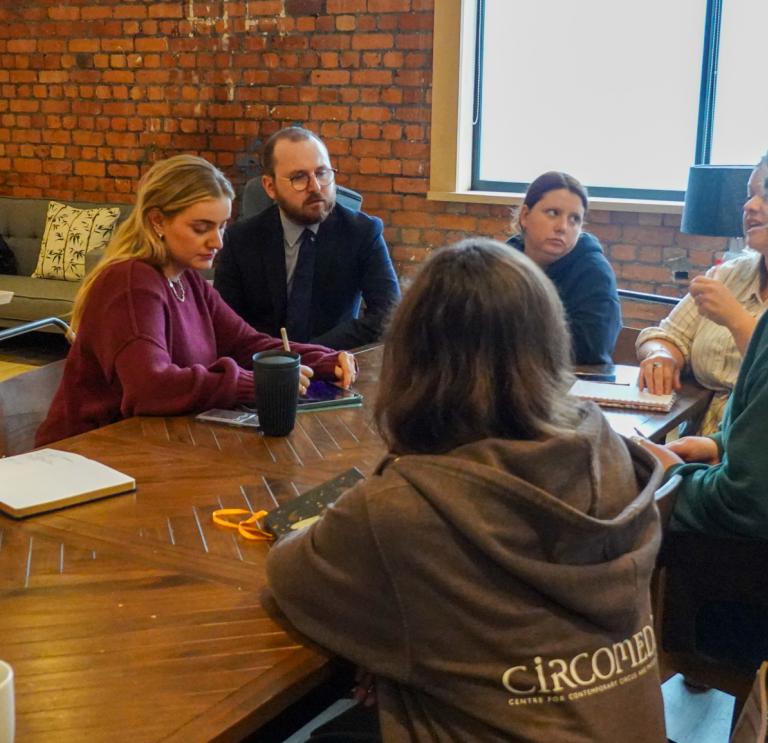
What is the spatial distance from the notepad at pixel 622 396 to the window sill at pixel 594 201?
7.94 ft

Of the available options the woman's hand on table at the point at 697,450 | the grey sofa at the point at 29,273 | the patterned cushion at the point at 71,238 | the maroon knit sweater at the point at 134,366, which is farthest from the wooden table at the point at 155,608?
the patterned cushion at the point at 71,238

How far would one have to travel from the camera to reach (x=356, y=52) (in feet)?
16.8

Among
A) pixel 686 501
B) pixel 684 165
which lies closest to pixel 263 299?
pixel 686 501

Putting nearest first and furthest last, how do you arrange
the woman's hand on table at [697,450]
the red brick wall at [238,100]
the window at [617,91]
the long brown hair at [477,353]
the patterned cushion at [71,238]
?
the long brown hair at [477,353], the woman's hand on table at [697,450], the window at [617,91], the red brick wall at [238,100], the patterned cushion at [71,238]

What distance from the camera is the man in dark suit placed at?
9.92 ft

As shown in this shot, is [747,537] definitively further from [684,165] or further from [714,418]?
[684,165]

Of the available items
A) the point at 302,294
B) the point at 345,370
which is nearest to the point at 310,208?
the point at 302,294

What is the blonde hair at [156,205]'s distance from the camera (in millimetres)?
2096

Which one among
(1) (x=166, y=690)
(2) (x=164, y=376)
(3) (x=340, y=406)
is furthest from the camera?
(3) (x=340, y=406)

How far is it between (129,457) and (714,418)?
4.91 feet

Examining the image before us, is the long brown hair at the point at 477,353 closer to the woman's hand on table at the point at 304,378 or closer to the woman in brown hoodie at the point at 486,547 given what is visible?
the woman in brown hoodie at the point at 486,547

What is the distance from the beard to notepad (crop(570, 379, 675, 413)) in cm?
A: 115

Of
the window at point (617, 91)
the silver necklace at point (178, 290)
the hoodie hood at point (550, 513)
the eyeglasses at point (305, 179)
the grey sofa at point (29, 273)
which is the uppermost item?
the window at point (617, 91)

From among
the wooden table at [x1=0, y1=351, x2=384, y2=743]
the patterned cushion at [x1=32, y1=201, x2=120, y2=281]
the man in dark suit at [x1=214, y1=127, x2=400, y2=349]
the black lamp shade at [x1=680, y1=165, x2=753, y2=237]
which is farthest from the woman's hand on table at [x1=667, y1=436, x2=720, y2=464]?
the patterned cushion at [x1=32, y1=201, x2=120, y2=281]
